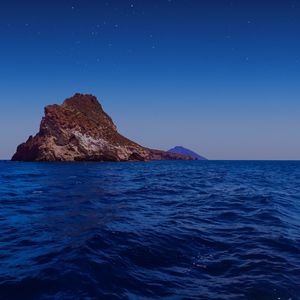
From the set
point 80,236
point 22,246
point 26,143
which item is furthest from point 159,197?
point 26,143

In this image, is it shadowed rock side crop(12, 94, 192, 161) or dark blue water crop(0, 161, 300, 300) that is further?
shadowed rock side crop(12, 94, 192, 161)

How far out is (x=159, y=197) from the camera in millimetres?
21547

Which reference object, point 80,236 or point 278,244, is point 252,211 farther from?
point 80,236

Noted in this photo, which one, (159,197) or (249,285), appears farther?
(159,197)

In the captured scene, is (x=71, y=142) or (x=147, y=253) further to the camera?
(x=71, y=142)

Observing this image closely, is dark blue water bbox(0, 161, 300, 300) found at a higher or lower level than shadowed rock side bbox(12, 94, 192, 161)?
lower

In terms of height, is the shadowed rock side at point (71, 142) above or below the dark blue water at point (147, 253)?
above

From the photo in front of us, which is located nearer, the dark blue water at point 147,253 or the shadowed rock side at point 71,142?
the dark blue water at point 147,253

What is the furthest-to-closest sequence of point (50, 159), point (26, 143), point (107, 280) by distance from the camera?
point (26, 143)
point (50, 159)
point (107, 280)

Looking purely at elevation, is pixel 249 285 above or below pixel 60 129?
below

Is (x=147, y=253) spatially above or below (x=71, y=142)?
below

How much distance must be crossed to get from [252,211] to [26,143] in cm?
10921

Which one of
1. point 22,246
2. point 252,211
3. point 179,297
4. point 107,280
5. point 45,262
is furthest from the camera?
point 252,211

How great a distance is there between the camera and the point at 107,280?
23.0ft
